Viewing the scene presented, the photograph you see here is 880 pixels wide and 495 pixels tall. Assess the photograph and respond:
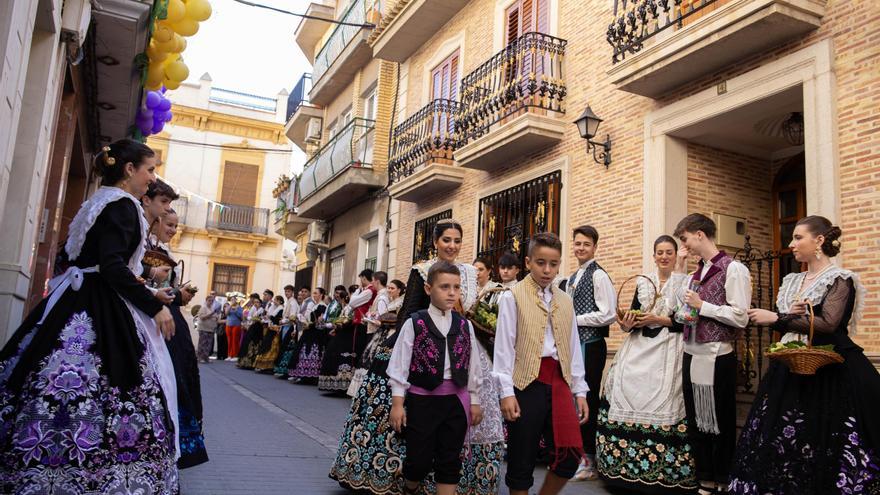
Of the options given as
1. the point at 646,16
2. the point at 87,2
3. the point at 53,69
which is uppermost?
the point at 646,16

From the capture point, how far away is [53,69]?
19.3 ft

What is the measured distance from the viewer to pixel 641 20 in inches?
348

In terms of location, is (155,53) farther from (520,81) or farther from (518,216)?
(518,216)

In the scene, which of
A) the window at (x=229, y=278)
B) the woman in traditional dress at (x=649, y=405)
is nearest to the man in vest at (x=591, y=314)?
the woman in traditional dress at (x=649, y=405)

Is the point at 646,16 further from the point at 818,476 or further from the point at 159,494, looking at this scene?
the point at 159,494

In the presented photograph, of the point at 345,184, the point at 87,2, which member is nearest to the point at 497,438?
the point at 87,2

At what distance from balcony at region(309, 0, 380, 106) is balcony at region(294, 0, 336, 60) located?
2.30 meters

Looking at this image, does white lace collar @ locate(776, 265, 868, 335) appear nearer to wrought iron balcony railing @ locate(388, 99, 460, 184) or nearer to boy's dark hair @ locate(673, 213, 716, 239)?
boy's dark hair @ locate(673, 213, 716, 239)

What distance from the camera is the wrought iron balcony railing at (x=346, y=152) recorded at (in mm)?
17922

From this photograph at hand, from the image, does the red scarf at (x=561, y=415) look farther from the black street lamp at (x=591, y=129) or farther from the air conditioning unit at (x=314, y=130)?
the air conditioning unit at (x=314, y=130)

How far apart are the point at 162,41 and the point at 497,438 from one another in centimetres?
617

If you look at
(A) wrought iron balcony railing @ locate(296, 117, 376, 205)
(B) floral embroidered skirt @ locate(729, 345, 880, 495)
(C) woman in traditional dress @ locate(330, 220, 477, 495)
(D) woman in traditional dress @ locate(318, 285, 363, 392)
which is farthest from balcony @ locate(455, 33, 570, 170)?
(B) floral embroidered skirt @ locate(729, 345, 880, 495)

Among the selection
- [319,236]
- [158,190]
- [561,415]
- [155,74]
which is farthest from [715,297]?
[319,236]

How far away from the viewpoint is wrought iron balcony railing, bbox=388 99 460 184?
554 inches
